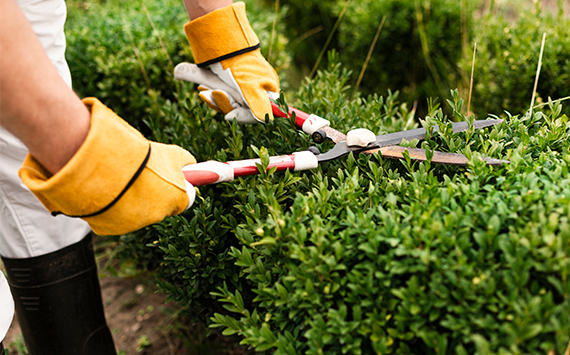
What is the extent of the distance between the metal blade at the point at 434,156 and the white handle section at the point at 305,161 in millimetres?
279

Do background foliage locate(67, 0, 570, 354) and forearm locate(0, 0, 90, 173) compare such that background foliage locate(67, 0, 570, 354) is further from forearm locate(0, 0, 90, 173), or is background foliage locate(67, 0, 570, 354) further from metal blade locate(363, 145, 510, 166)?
forearm locate(0, 0, 90, 173)

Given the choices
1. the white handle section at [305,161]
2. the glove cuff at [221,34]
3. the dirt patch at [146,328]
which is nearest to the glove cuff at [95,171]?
the white handle section at [305,161]

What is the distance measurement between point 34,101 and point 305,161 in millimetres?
908

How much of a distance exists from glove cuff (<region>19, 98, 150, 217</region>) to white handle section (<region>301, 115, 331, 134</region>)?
763 millimetres

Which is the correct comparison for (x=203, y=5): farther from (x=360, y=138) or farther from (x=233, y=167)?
(x=360, y=138)

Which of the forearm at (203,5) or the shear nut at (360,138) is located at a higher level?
the forearm at (203,5)

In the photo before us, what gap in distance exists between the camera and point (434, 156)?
1.49 metres

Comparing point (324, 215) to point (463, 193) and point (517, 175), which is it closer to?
point (463, 193)

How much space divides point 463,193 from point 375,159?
51 centimetres

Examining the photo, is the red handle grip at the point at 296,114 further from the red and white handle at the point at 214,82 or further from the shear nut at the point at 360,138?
the shear nut at the point at 360,138

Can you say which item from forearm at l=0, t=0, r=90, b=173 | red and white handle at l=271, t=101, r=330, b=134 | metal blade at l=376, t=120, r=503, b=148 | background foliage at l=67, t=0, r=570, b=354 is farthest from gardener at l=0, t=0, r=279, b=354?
metal blade at l=376, t=120, r=503, b=148

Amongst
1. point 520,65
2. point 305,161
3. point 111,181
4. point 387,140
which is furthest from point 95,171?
point 520,65

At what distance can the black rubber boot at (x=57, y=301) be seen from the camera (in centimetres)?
188

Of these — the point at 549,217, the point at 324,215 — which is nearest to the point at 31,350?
the point at 324,215
